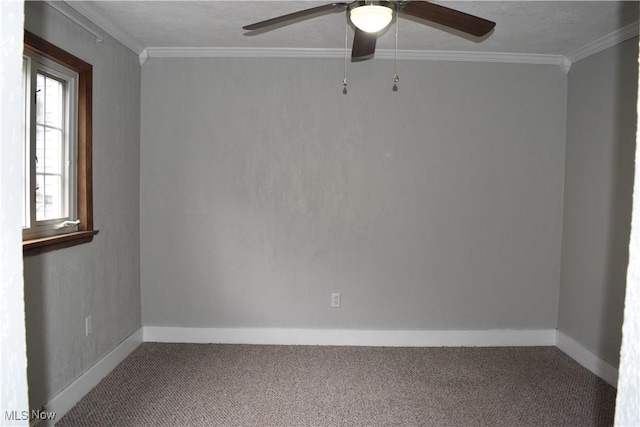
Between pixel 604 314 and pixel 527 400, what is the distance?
2.80ft

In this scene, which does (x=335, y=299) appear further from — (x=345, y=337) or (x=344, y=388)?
(x=344, y=388)

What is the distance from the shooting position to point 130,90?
10.7 ft

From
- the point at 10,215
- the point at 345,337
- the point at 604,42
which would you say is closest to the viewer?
the point at 10,215

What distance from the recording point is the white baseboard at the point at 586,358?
2.86 m

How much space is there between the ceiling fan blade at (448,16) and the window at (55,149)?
69.0 inches

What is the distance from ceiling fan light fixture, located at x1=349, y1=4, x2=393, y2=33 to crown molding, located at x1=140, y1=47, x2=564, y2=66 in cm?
145

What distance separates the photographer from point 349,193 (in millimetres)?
3490

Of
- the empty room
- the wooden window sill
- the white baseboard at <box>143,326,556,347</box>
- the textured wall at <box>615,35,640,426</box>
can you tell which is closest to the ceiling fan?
the empty room

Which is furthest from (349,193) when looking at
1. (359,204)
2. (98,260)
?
(98,260)

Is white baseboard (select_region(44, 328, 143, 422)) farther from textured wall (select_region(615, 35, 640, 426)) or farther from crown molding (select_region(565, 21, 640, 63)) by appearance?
crown molding (select_region(565, 21, 640, 63))

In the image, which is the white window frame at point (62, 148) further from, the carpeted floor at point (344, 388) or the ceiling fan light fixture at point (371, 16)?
the ceiling fan light fixture at point (371, 16)

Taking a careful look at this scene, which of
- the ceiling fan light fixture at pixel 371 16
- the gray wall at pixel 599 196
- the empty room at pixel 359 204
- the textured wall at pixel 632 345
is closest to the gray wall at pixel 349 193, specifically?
the empty room at pixel 359 204

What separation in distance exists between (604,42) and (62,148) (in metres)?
3.48

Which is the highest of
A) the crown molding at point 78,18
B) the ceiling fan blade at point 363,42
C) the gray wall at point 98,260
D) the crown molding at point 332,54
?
the crown molding at point 332,54
